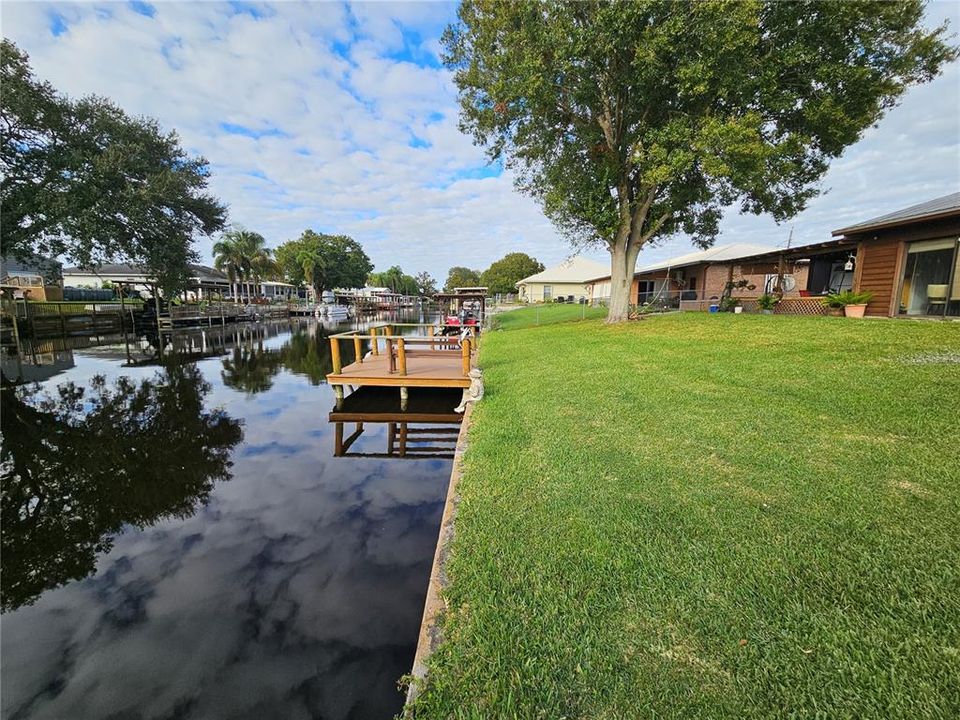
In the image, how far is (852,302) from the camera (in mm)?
12852

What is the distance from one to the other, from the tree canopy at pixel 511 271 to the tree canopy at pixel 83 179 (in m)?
57.3

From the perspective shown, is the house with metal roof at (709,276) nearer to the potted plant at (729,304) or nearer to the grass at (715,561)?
the potted plant at (729,304)

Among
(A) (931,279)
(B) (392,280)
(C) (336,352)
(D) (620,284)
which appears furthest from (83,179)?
(B) (392,280)

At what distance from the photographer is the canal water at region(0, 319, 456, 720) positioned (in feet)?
10.1

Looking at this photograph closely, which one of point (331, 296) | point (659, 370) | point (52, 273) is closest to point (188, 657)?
point (659, 370)

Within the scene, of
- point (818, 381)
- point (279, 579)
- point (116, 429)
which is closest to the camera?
point (279, 579)

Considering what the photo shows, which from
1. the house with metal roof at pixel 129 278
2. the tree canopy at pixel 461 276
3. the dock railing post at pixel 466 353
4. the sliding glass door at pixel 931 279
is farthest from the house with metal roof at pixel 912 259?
the tree canopy at pixel 461 276

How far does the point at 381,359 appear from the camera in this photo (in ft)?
41.7

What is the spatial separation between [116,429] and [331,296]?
63705 mm

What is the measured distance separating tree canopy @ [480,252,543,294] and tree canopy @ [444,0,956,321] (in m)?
60.8

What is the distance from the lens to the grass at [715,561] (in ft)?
6.52

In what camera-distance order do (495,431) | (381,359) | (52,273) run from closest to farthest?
(495,431)
(381,359)
(52,273)

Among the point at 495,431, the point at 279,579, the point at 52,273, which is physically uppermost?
the point at 52,273

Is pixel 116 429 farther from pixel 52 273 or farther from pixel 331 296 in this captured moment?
pixel 331 296
